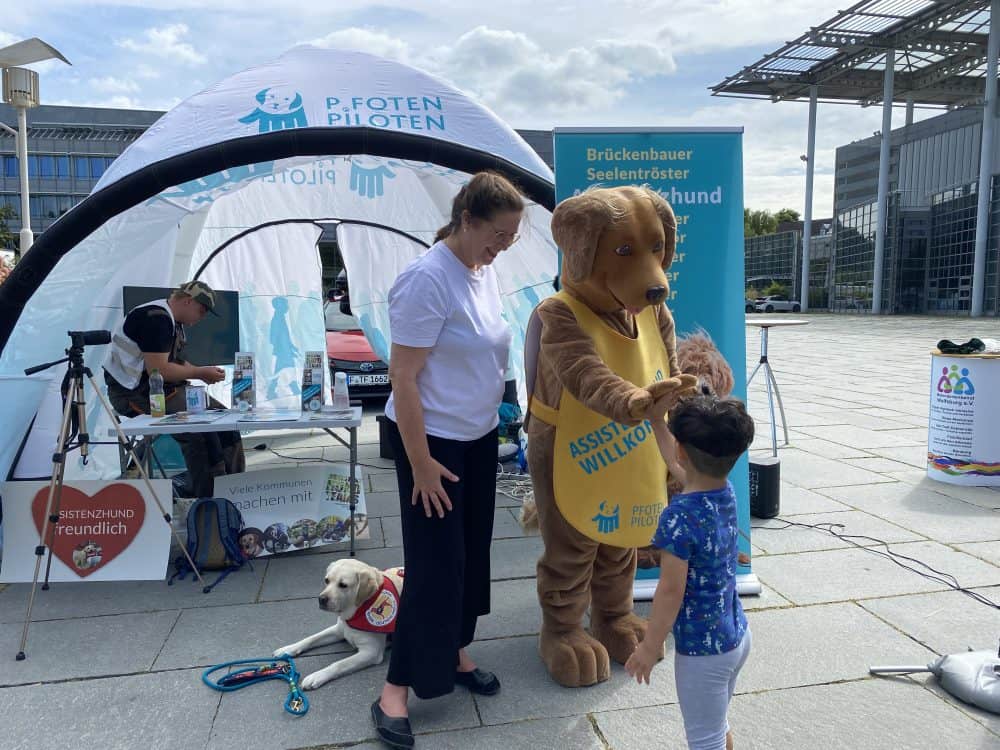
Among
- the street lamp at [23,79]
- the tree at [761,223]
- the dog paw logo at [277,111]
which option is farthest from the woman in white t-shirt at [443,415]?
the tree at [761,223]

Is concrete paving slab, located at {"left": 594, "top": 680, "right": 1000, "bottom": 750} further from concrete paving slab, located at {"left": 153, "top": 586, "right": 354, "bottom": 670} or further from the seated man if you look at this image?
the seated man

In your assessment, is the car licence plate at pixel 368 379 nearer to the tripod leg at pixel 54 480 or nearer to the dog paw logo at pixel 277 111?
the dog paw logo at pixel 277 111

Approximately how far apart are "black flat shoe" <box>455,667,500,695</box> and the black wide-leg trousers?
271 mm

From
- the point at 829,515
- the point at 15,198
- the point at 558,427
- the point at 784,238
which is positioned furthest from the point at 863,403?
the point at 15,198

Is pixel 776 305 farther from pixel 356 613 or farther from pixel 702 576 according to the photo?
pixel 702 576

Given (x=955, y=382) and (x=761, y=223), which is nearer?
(x=955, y=382)

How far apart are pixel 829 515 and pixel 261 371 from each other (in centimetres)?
572

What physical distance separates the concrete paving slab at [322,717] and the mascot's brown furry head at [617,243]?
1.71m

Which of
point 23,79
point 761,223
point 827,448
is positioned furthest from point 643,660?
point 761,223

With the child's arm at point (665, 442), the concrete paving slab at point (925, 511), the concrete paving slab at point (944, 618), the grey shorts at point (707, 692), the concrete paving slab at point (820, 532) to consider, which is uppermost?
the child's arm at point (665, 442)

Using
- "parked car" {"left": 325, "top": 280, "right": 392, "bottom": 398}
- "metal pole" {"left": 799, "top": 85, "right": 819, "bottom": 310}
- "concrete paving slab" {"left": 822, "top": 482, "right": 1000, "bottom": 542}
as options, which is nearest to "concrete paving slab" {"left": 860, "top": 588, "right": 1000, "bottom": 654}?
"concrete paving slab" {"left": 822, "top": 482, "right": 1000, "bottom": 542}

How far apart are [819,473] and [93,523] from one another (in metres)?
5.45

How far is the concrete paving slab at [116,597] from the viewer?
380 centimetres

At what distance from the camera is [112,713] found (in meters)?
2.84
